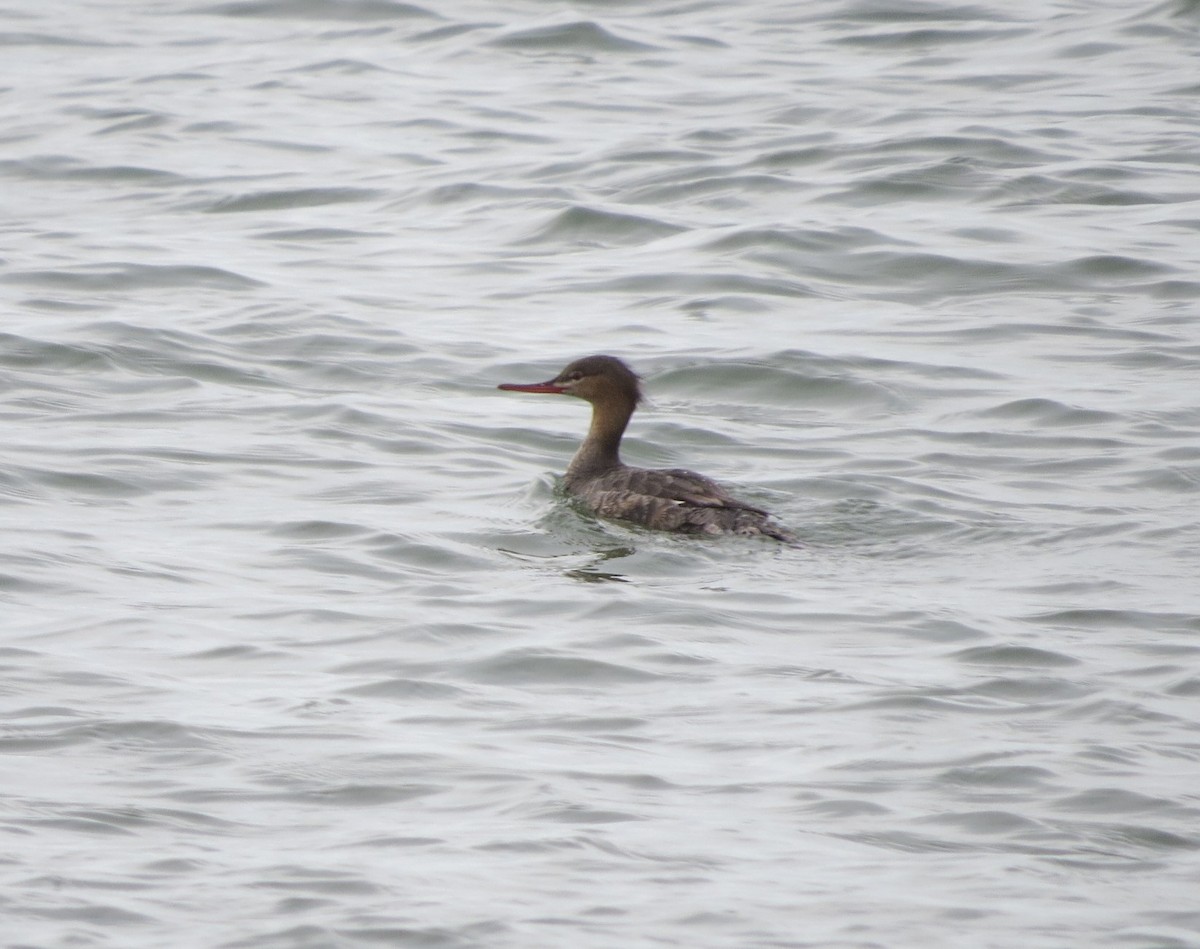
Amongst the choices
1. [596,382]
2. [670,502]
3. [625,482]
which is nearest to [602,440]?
[596,382]

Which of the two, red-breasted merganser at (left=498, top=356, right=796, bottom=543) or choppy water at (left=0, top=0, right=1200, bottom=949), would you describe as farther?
red-breasted merganser at (left=498, top=356, right=796, bottom=543)

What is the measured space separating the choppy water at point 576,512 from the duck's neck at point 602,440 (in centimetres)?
38

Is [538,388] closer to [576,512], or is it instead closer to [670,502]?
[576,512]

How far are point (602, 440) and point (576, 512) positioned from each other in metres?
0.64

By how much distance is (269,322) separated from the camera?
38.4 feet

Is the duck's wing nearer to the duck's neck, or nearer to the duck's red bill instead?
the duck's neck

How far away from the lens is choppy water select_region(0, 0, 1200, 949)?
5.25 meters

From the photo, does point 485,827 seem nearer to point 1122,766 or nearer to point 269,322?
point 1122,766

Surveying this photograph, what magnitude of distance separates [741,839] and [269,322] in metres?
6.92

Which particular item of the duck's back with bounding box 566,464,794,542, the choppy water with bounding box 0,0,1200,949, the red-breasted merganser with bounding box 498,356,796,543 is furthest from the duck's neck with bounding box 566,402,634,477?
the choppy water with bounding box 0,0,1200,949

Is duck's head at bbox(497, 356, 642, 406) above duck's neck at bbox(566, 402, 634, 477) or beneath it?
above

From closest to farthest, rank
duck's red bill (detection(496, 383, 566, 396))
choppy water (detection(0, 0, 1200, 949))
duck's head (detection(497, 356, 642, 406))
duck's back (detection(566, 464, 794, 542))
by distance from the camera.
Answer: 1. choppy water (detection(0, 0, 1200, 949))
2. duck's back (detection(566, 464, 794, 542))
3. duck's red bill (detection(496, 383, 566, 396))
4. duck's head (detection(497, 356, 642, 406))

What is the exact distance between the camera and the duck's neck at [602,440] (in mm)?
9508

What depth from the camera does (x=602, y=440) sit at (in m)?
9.60
